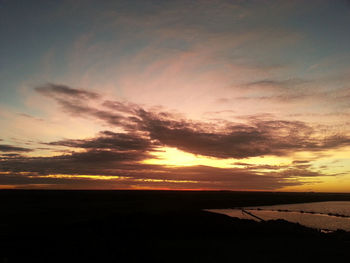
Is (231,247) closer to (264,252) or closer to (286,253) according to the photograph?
(264,252)

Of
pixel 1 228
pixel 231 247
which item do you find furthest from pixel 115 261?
pixel 1 228

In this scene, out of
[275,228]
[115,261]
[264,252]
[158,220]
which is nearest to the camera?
[115,261]

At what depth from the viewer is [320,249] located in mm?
29547

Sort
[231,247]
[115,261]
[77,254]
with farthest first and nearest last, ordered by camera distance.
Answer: [231,247]
[77,254]
[115,261]


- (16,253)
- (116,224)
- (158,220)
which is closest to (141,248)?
(16,253)

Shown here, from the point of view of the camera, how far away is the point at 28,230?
3891 cm

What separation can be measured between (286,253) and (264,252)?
83.3 inches

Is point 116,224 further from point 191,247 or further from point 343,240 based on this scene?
point 343,240

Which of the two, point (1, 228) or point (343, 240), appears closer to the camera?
point (343, 240)

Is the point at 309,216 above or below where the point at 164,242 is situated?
above

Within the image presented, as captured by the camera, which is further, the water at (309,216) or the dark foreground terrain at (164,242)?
the water at (309,216)

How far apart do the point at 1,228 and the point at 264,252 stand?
36118mm

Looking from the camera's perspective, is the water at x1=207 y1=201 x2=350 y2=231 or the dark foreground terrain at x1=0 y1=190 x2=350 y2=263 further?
the water at x1=207 y1=201 x2=350 y2=231

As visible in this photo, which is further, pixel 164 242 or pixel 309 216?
pixel 309 216
